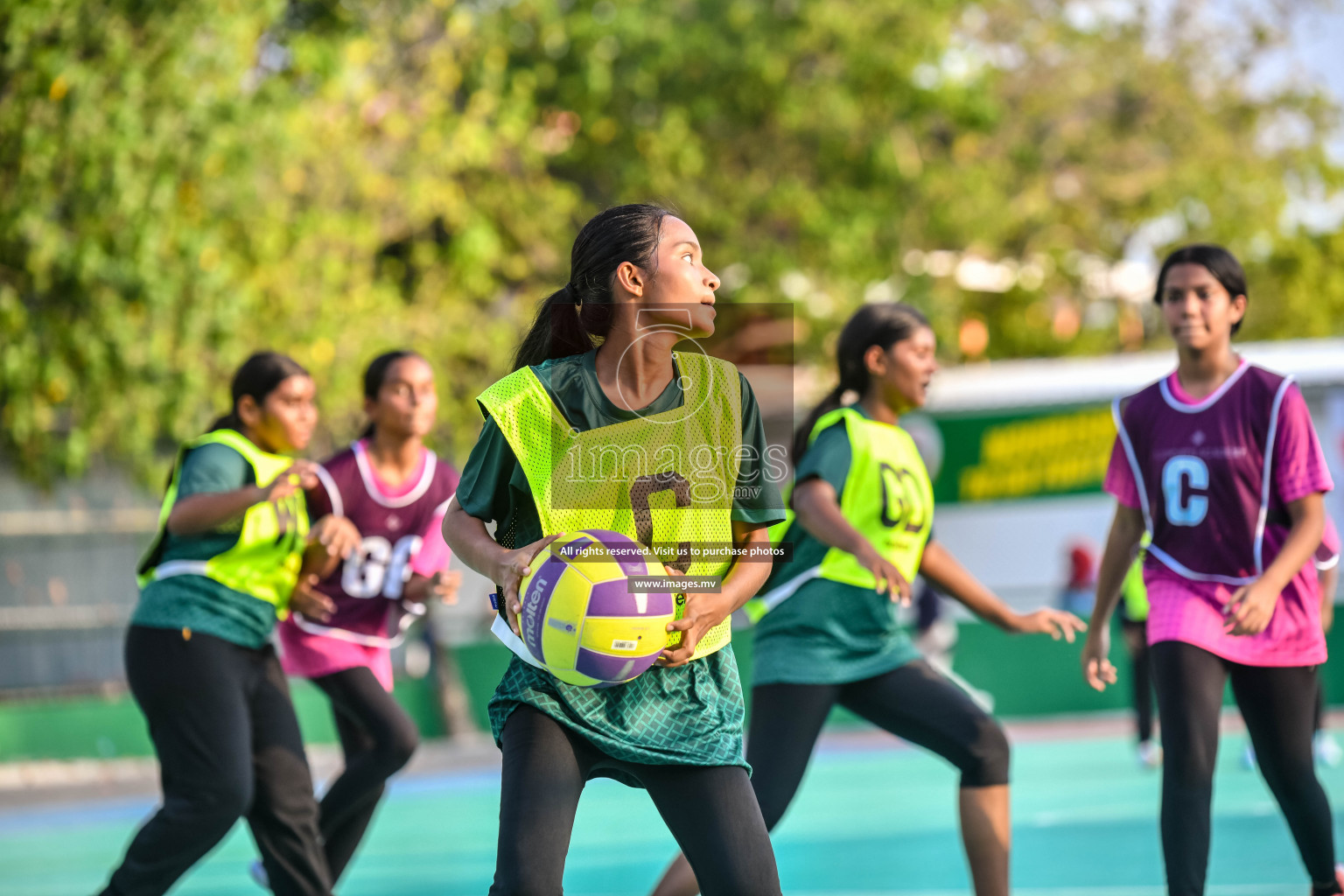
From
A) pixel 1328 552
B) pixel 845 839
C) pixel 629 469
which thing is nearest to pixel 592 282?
pixel 629 469

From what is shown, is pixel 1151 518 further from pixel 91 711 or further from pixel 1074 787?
pixel 91 711

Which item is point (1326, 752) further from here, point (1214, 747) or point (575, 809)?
point (575, 809)

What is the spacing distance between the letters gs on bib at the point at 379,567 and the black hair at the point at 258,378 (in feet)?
2.15

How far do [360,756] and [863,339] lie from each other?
2411mm

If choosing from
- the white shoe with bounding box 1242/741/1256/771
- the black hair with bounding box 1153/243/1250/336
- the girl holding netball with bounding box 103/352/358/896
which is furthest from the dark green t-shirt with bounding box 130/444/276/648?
the white shoe with bounding box 1242/741/1256/771

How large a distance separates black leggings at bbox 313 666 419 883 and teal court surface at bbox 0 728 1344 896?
1435 millimetres

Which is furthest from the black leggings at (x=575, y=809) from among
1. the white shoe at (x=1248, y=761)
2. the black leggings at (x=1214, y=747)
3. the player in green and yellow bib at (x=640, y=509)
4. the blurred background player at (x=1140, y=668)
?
the white shoe at (x=1248, y=761)

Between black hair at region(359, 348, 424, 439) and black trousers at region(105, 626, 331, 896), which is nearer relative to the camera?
black trousers at region(105, 626, 331, 896)

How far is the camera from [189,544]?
5.51m

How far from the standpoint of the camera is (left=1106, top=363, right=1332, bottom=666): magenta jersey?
4.68 metres

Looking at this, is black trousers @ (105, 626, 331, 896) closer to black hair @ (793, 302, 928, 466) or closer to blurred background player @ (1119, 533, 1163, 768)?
black hair @ (793, 302, 928, 466)

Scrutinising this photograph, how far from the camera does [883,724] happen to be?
504 cm

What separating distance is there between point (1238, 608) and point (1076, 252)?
20807 mm

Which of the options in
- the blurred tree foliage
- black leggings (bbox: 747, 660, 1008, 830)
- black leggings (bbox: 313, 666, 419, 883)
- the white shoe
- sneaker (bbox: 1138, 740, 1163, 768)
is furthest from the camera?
the blurred tree foliage
